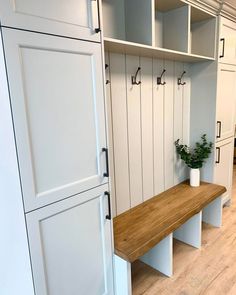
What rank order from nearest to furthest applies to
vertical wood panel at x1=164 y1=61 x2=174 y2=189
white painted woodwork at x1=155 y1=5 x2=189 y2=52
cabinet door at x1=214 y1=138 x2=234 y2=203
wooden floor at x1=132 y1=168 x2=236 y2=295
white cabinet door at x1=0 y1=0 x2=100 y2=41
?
white cabinet door at x1=0 y1=0 x2=100 y2=41 < wooden floor at x1=132 y1=168 x2=236 y2=295 < white painted woodwork at x1=155 y1=5 x2=189 y2=52 < vertical wood panel at x1=164 y1=61 x2=174 y2=189 < cabinet door at x1=214 y1=138 x2=234 y2=203

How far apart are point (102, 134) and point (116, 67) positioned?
74cm

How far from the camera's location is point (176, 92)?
2520 mm

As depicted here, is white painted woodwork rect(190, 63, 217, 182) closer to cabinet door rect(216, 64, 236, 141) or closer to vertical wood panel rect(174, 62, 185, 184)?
cabinet door rect(216, 64, 236, 141)

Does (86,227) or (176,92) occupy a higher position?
(176,92)

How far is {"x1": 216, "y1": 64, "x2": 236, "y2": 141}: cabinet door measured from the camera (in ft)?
8.54

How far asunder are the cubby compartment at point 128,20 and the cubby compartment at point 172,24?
0.33 m

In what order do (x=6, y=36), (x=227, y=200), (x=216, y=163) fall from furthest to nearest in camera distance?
(x=227, y=200) → (x=216, y=163) → (x=6, y=36)

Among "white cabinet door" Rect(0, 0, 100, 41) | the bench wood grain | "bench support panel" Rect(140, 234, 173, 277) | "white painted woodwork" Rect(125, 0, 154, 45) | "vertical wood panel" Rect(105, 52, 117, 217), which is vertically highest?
"white painted woodwork" Rect(125, 0, 154, 45)

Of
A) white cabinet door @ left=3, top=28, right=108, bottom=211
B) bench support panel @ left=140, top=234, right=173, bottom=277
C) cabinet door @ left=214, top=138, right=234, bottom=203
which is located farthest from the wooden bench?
white cabinet door @ left=3, top=28, right=108, bottom=211

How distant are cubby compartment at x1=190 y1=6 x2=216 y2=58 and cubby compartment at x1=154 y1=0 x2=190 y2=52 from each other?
296 mm

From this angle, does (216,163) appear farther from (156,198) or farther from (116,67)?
(116,67)

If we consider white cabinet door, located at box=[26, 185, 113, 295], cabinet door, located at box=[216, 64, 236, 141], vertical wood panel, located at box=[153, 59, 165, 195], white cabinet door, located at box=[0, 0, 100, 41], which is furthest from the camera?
cabinet door, located at box=[216, 64, 236, 141]

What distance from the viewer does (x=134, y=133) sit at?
2.12 m

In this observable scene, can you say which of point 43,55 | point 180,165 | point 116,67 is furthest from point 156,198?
point 43,55
